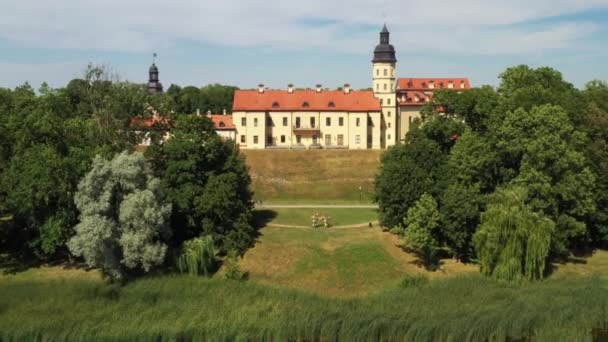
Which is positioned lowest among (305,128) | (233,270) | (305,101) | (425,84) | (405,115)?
(233,270)

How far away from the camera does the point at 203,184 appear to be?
1497 inches

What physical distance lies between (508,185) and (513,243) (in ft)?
17.5

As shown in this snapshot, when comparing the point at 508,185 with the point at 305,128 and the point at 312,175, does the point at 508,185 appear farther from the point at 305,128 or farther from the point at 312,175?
the point at 305,128

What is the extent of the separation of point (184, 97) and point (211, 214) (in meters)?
62.9

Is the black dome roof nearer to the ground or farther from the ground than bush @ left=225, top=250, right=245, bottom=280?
farther from the ground

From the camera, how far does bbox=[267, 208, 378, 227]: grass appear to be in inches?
1682

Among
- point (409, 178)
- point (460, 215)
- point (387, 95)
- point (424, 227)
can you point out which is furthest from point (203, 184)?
point (387, 95)

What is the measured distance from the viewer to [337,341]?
2283cm

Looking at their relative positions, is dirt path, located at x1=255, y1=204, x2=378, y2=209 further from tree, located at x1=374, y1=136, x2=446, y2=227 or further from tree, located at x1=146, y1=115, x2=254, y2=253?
tree, located at x1=374, y1=136, x2=446, y2=227

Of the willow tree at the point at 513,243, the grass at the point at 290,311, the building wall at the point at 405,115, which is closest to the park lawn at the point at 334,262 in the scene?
the willow tree at the point at 513,243

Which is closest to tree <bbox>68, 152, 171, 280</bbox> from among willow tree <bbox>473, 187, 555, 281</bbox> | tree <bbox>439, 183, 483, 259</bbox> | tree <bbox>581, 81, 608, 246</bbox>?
tree <bbox>439, 183, 483, 259</bbox>

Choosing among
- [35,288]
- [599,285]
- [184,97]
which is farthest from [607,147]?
[184,97]

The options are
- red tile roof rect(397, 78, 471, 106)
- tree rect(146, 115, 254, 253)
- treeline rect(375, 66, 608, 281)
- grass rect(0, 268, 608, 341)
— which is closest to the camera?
grass rect(0, 268, 608, 341)

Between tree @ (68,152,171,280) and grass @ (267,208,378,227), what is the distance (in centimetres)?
1092
